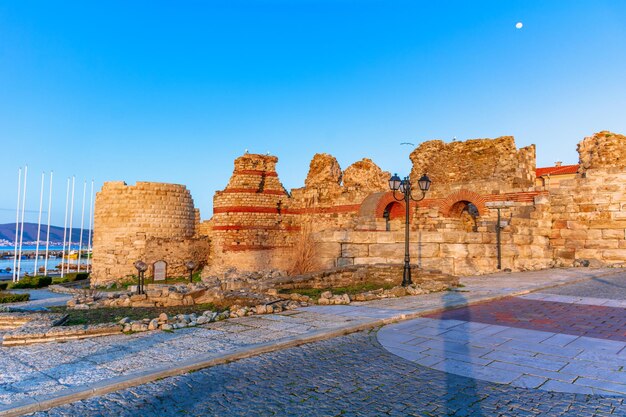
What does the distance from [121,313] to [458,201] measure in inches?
546

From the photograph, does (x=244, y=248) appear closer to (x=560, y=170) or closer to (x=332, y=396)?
(x=332, y=396)

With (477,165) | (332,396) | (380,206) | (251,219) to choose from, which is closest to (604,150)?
(477,165)

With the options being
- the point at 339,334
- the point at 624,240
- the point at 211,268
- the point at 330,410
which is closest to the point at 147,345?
the point at 339,334

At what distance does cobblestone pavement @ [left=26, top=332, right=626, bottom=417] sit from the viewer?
329 cm

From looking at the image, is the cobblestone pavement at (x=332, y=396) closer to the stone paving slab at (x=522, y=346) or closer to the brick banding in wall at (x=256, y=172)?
the stone paving slab at (x=522, y=346)

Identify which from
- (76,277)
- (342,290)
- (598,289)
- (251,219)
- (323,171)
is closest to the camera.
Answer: (598,289)

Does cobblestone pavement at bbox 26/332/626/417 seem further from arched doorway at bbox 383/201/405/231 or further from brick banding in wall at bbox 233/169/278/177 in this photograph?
brick banding in wall at bbox 233/169/278/177

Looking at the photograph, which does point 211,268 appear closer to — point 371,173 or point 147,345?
point 371,173

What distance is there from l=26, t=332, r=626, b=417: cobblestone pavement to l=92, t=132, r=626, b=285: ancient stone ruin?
8.30 m

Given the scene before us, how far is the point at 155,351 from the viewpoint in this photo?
491 centimetres

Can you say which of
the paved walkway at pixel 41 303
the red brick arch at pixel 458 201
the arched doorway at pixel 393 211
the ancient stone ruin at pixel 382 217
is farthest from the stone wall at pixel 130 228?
the red brick arch at pixel 458 201

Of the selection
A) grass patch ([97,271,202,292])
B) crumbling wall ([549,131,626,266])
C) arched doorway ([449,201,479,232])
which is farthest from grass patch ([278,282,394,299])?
grass patch ([97,271,202,292])

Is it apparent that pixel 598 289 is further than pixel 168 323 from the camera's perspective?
Yes

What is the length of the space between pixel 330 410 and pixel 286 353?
1.60m
